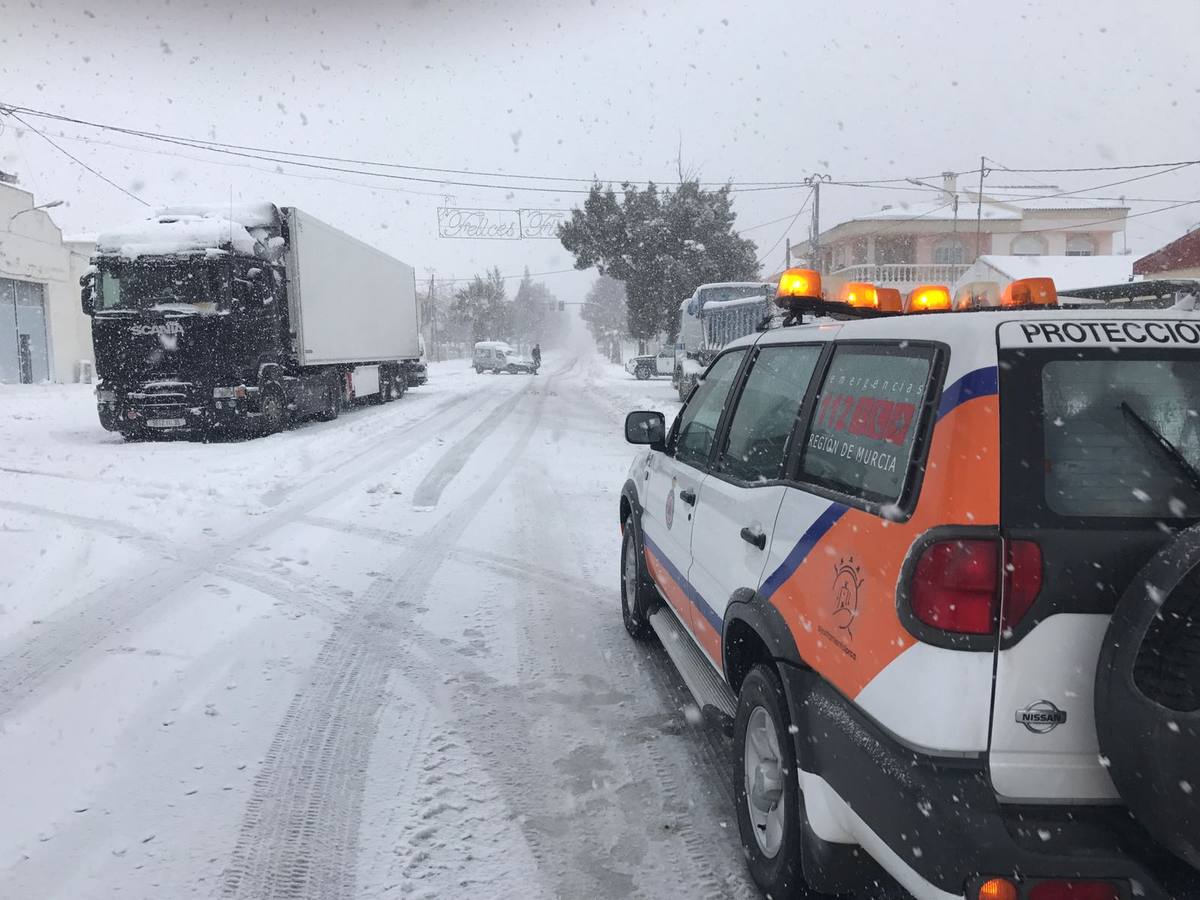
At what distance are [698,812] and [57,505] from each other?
8290mm

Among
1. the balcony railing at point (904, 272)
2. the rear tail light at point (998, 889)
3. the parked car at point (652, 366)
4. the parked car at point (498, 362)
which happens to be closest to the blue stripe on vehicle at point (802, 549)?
the rear tail light at point (998, 889)

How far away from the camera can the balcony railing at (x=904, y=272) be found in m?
40.8

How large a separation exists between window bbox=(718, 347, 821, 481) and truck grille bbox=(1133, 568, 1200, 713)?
1.31 metres

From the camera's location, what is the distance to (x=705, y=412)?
4.23 meters

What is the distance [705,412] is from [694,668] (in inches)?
49.6

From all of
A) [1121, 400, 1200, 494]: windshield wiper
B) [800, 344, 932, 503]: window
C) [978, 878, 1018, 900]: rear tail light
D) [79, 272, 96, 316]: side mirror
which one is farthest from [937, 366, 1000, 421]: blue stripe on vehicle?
[79, 272, 96, 316]: side mirror

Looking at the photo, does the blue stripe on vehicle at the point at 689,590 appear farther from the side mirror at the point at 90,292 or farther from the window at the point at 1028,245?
the window at the point at 1028,245

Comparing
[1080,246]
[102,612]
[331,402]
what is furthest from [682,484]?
[1080,246]

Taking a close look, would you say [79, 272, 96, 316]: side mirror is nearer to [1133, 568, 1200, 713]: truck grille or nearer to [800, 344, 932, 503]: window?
[800, 344, 932, 503]: window

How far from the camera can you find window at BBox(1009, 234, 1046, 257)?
1791 inches

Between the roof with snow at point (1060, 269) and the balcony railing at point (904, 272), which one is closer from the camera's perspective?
the roof with snow at point (1060, 269)

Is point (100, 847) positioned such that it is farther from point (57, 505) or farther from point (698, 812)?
point (57, 505)

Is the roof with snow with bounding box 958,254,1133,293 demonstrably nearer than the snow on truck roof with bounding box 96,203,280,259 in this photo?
No

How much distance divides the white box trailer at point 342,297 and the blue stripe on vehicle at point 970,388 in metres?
16.3
